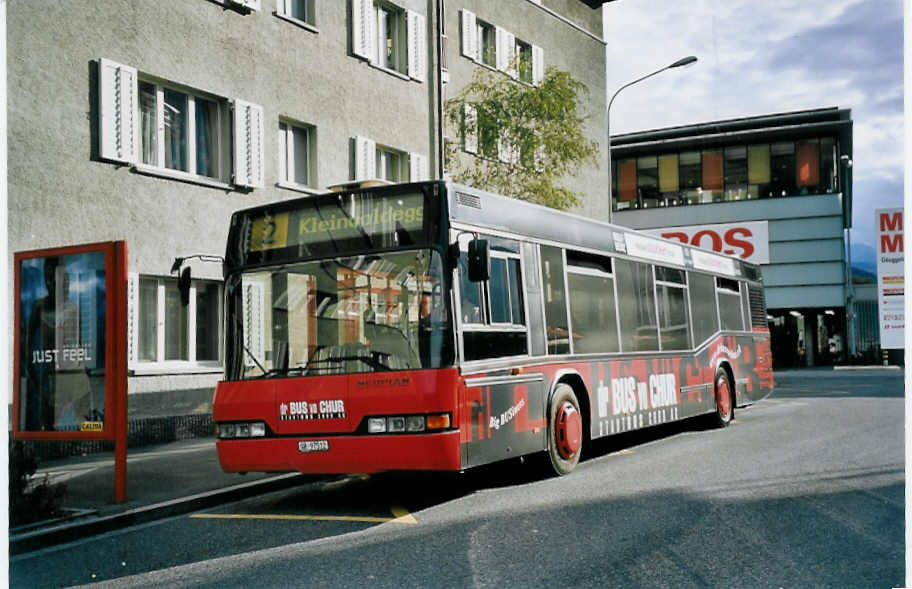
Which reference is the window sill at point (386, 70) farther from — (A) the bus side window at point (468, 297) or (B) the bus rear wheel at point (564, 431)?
(A) the bus side window at point (468, 297)

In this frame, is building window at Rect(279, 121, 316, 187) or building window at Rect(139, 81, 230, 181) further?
building window at Rect(279, 121, 316, 187)

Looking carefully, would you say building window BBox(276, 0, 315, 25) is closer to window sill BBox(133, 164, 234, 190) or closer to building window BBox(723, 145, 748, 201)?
window sill BBox(133, 164, 234, 190)

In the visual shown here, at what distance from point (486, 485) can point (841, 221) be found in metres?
40.9

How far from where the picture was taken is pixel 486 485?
10.0 m

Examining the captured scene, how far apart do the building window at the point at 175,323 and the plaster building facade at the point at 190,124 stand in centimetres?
3

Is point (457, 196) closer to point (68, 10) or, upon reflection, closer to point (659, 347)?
point (659, 347)

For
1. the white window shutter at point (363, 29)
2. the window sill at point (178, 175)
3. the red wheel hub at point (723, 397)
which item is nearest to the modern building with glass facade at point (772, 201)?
the white window shutter at point (363, 29)

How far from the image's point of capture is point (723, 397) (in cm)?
1555

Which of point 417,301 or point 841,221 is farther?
point 841,221

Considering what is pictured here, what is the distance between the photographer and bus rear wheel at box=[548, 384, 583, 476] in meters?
9.94

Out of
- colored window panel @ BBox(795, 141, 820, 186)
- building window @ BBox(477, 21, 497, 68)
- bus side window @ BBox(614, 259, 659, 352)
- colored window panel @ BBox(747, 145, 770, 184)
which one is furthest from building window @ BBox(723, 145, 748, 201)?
bus side window @ BBox(614, 259, 659, 352)

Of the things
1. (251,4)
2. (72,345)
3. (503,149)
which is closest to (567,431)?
(72,345)

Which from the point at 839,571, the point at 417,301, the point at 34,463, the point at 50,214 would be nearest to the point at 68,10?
the point at 50,214

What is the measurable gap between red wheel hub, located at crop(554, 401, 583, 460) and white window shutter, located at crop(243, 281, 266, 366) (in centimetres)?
311
